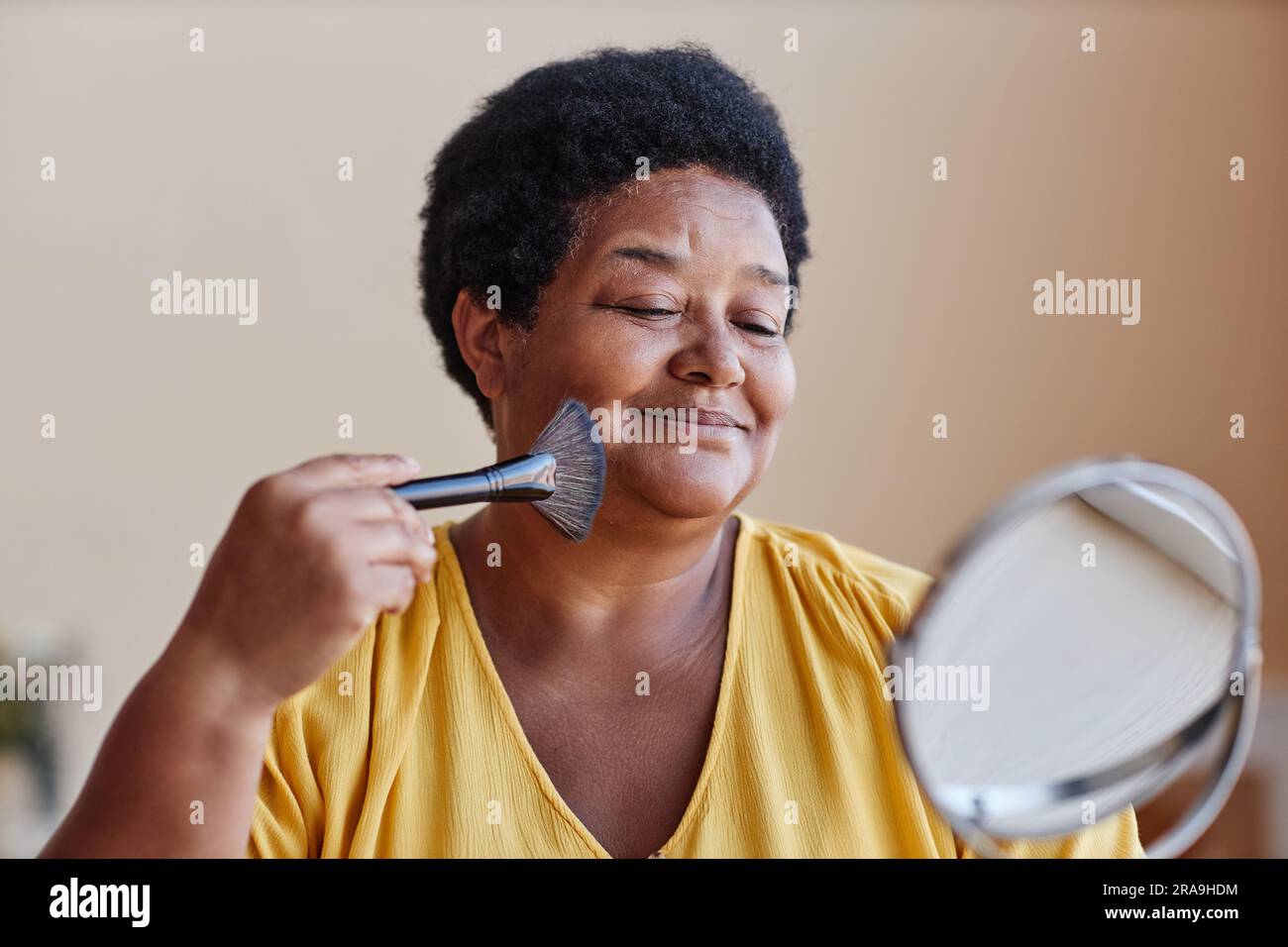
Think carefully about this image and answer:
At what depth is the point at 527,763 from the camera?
95 centimetres

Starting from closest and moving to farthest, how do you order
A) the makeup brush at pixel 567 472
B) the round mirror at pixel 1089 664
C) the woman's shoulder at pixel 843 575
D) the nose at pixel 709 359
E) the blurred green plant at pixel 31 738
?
the round mirror at pixel 1089 664, the makeup brush at pixel 567 472, the nose at pixel 709 359, the woman's shoulder at pixel 843 575, the blurred green plant at pixel 31 738

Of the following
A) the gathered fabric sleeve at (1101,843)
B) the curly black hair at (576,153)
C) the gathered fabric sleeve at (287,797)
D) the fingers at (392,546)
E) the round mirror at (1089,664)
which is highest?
the curly black hair at (576,153)

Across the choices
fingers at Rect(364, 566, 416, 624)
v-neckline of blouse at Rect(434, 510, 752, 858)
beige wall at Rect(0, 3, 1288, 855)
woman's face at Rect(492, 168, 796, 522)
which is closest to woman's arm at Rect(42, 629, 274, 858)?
fingers at Rect(364, 566, 416, 624)

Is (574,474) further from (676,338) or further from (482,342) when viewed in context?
(482,342)

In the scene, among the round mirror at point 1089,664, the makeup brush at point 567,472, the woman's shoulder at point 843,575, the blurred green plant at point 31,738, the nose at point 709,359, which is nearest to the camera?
the round mirror at point 1089,664

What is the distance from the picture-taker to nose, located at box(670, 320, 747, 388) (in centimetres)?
95

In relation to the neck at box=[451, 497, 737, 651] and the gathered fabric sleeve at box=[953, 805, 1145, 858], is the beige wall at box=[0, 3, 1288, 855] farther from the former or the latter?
the gathered fabric sleeve at box=[953, 805, 1145, 858]

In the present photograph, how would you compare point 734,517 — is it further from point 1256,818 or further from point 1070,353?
point 1256,818

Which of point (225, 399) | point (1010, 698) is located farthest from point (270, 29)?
point (1010, 698)

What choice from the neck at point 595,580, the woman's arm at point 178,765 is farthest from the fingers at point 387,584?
the neck at point 595,580

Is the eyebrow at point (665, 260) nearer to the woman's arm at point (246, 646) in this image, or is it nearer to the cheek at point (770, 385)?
the cheek at point (770, 385)

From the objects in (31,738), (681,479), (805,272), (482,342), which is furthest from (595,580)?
(31,738)

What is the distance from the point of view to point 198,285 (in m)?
2.18

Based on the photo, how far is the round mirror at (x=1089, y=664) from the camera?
2.07 ft
